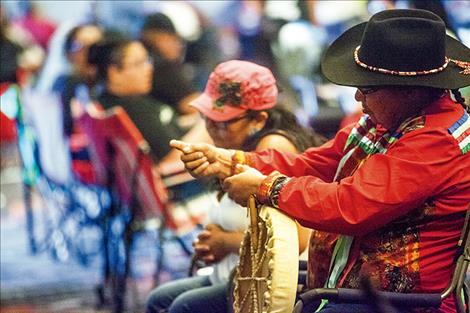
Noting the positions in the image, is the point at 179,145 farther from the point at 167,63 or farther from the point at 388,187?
the point at 167,63

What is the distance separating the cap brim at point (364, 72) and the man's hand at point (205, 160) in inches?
19.3

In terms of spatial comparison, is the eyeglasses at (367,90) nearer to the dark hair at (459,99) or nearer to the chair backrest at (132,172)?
the dark hair at (459,99)

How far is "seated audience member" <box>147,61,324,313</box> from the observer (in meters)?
4.33

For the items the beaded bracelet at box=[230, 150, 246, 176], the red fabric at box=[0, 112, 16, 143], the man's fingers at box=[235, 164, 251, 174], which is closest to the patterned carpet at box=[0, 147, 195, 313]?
the red fabric at box=[0, 112, 16, 143]

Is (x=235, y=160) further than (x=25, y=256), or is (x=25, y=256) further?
(x=25, y=256)

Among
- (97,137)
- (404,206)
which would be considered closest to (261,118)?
(404,206)

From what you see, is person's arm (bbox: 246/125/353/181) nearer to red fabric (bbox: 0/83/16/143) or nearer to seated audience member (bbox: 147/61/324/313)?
seated audience member (bbox: 147/61/324/313)

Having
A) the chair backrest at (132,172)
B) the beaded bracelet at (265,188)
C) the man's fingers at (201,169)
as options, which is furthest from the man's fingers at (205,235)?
the chair backrest at (132,172)

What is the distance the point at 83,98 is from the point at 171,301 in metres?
3.22

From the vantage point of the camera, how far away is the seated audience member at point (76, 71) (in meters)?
7.60

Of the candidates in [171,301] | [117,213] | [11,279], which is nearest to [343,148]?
[171,301]

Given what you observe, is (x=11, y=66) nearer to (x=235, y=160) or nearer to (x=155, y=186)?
(x=155, y=186)

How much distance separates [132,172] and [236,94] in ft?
7.70

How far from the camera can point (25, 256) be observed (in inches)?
305
